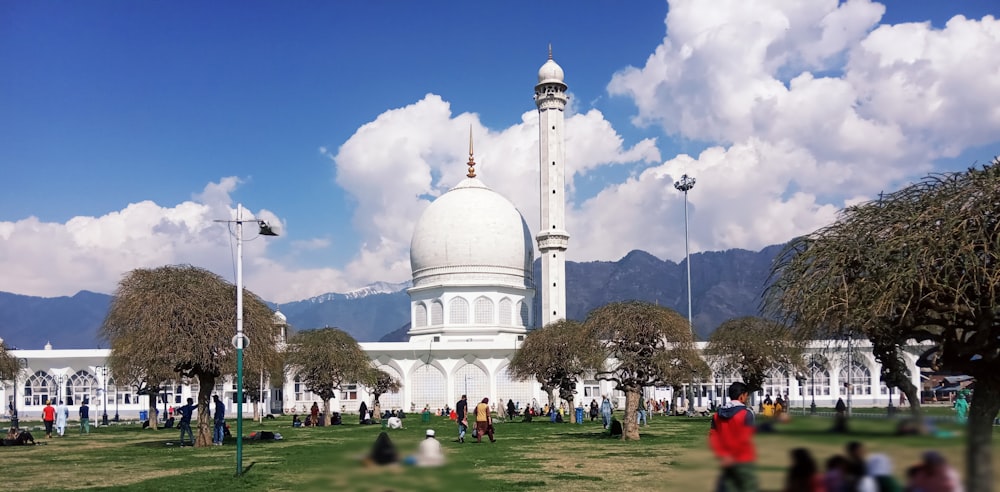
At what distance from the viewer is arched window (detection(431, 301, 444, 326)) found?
73750mm

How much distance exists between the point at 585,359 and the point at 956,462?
37.5m

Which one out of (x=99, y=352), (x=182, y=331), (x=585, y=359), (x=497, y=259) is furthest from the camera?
(x=497, y=259)

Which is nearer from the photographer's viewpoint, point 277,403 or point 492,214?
point 277,403

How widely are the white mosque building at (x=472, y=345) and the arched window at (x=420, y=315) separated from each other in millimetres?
84

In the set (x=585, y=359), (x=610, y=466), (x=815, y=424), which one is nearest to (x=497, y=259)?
(x=585, y=359)

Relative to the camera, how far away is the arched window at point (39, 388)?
68.1 metres

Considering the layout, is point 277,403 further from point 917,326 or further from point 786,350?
point 917,326

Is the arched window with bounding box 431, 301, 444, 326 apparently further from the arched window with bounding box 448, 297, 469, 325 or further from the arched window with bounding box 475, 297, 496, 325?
the arched window with bounding box 475, 297, 496, 325

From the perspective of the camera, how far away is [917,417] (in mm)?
2113

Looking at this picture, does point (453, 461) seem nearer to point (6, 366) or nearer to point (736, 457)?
point (736, 457)

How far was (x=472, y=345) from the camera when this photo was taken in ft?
228

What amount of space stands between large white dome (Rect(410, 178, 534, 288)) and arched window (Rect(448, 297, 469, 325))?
1.60 m

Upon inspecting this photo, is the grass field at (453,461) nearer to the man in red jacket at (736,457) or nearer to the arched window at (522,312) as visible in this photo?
the man in red jacket at (736,457)

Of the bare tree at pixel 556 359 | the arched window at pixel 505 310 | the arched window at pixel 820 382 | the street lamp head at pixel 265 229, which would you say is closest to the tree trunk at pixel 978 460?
the street lamp head at pixel 265 229
